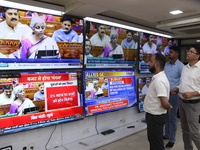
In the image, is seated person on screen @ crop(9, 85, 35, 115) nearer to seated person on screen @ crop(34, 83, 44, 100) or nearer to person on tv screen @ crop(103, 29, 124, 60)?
seated person on screen @ crop(34, 83, 44, 100)

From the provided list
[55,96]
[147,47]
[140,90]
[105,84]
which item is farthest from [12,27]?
[147,47]

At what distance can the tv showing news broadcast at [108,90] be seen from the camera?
297 centimetres

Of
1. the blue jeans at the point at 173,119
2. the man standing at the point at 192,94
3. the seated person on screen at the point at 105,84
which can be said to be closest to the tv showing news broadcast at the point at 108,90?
the seated person on screen at the point at 105,84

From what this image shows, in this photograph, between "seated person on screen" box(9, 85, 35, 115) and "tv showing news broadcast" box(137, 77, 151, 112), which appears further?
"tv showing news broadcast" box(137, 77, 151, 112)

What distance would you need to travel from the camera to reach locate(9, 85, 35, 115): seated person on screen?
2.22 meters

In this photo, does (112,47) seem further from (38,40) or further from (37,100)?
(37,100)

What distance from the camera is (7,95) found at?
218cm

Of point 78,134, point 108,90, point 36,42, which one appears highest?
point 36,42

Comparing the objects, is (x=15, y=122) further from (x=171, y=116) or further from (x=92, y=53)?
(x=171, y=116)

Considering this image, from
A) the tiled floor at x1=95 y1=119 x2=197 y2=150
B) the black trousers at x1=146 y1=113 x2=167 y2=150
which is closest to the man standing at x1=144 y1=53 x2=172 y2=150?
the black trousers at x1=146 y1=113 x2=167 y2=150

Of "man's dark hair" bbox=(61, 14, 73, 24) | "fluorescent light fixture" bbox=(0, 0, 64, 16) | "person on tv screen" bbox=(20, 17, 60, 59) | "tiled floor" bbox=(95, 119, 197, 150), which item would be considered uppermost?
"fluorescent light fixture" bbox=(0, 0, 64, 16)

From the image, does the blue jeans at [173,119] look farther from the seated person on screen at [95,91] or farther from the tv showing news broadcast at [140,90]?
the seated person on screen at [95,91]

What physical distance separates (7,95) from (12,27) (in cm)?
87

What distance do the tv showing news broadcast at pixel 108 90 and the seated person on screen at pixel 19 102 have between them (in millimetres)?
967
